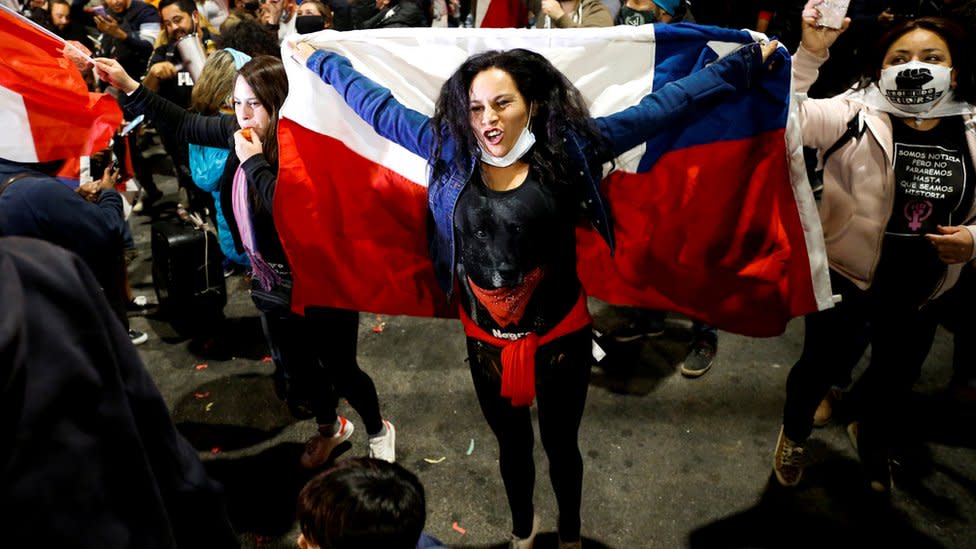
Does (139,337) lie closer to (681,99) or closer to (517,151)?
(517,151)

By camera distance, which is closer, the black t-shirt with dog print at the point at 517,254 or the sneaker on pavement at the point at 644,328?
the black t-shirt with dog print at the point at 517,254

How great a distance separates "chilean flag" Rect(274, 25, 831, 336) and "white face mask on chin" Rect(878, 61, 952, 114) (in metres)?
0.43

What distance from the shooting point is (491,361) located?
222cm

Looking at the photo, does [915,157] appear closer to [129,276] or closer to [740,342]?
[740,342]

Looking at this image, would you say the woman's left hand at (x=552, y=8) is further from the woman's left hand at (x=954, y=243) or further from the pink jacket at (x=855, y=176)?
the woman's left hand at (x=954, y=243)

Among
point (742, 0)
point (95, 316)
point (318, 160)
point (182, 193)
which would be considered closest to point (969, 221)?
point (318, 160)

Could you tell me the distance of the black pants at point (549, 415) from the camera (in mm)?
2205

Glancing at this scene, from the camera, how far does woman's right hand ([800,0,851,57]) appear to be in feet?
7.25

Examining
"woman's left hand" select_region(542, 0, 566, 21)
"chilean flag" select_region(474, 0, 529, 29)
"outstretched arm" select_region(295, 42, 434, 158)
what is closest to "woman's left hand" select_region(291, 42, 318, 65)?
"outstretched arm" select_region(295, 42, 434, 158)

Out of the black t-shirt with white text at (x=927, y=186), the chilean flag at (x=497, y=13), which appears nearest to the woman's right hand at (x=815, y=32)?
the black t-shirt with white text at (x=927, y=186)

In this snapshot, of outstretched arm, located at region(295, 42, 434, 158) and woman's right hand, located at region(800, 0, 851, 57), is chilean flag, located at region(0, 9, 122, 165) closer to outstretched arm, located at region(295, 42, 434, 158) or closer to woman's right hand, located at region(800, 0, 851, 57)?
outstretched arm, located at region(295, 42, 434, 158)

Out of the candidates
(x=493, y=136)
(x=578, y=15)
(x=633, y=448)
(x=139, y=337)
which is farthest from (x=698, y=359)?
(x=139, y=337)

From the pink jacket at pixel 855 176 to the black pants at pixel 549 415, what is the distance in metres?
1.17

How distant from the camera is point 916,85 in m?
2.31
